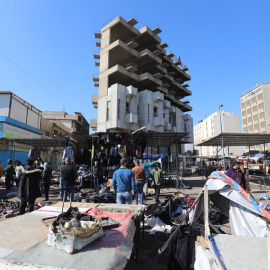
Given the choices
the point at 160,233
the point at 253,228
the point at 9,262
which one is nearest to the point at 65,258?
the point at 9,262

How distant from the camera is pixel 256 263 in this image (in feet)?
7.82

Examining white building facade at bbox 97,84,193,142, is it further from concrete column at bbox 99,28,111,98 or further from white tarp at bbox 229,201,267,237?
white tarp at bbox 229,201,267,237

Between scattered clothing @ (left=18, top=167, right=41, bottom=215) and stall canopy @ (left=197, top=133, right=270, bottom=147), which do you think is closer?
scattered clothing @ (left=18, top=167, right=41, bottom=215)

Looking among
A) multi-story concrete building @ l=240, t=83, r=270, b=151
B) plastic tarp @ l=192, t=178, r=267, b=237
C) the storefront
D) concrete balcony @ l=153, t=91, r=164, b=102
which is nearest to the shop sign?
the storefront

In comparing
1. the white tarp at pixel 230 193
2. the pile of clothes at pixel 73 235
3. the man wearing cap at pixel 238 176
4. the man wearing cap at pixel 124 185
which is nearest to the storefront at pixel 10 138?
the man wearing cap at pixel 124 185

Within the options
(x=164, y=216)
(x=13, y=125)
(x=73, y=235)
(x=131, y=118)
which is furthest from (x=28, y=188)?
(x=131, y=118)

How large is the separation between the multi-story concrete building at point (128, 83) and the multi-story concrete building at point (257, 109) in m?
54.8

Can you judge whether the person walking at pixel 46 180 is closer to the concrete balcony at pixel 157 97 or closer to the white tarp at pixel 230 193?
the white tarp at pixel 230 193

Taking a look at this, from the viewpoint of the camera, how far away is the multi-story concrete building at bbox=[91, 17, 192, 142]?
1174 inches

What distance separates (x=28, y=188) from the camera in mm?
6340

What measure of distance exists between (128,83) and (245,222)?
33.1m

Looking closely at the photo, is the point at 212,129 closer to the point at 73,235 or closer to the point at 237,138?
the point at 237,138

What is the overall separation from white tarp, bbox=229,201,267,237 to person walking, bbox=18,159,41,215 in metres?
5.76

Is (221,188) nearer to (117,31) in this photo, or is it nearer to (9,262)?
(9,262)
